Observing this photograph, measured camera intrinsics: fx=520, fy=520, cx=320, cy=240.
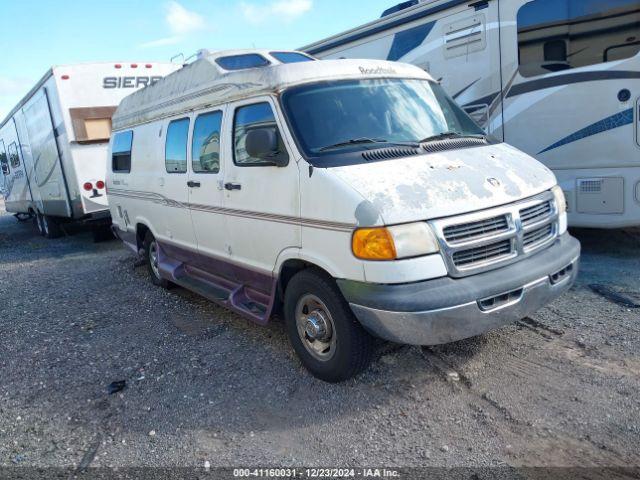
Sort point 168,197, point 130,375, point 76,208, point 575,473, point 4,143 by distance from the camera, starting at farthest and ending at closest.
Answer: point 4,143 < point 76,208 < point 168,197 < point 130,375 < point 575,473

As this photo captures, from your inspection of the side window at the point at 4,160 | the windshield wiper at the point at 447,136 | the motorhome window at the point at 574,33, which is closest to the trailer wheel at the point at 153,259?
the windshield wiper at the point at 447,136

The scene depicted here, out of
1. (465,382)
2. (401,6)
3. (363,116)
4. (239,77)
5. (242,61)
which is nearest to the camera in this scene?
(465,382)

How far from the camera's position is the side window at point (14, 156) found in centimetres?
1449

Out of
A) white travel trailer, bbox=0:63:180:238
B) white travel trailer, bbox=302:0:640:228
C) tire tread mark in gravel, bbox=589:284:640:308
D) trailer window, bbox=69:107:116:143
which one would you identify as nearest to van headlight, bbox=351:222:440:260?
tire tread mark in gravel, bbox=589:284:640:308

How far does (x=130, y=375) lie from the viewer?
4402 mm

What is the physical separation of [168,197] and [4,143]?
13.4 metres

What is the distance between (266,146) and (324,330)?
1428 mm

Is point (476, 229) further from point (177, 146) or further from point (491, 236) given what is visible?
point (177, 146)

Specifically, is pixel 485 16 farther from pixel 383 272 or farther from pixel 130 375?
pixel 130 375

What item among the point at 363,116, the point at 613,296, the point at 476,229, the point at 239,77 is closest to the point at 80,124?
the point at 239,77

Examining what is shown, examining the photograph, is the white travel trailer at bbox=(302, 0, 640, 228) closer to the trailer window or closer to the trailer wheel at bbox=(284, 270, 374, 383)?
the trailer wheel at bbox=(284, 270, 374, 383)

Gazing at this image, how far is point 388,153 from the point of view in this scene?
12.3 feet

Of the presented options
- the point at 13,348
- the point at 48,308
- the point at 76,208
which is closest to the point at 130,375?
the point at 13,348

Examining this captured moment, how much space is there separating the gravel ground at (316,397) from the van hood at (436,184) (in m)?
1.29
